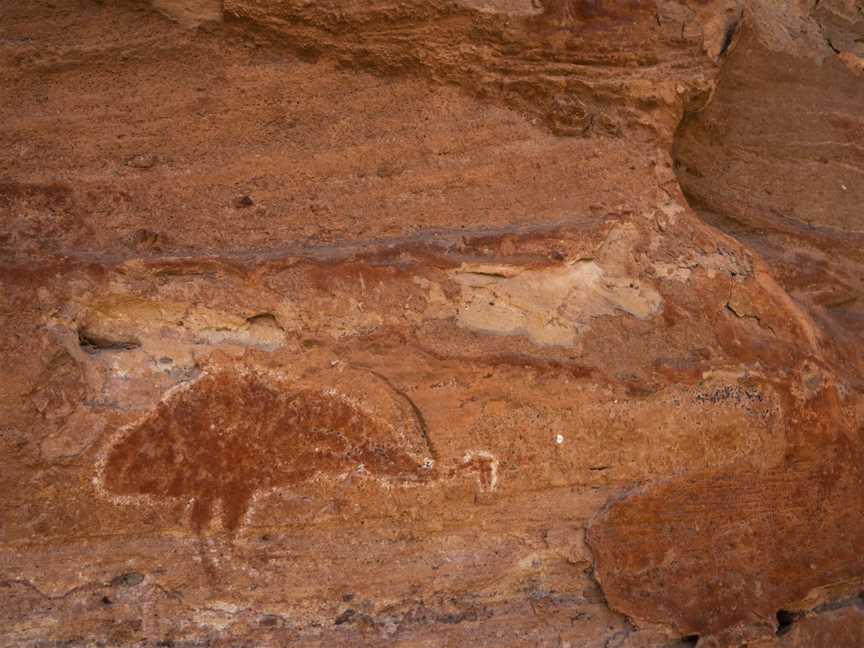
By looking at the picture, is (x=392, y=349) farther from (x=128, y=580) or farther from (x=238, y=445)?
(x=128, y=580)

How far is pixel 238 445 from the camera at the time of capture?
3.44 m

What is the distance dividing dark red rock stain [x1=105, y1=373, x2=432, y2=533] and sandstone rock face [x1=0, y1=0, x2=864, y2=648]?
12 millimetres

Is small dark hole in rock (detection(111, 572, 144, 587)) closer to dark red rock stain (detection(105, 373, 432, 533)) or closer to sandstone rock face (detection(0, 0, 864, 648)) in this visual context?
sandstone rock face (detection(0, 0, 864, 648))

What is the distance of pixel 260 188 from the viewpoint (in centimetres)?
365

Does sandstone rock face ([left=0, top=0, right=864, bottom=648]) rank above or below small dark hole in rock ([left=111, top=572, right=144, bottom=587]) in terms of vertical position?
above

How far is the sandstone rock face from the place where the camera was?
11.1 ft

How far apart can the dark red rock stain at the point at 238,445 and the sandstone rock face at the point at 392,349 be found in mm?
12

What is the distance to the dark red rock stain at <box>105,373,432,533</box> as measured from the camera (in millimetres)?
3387

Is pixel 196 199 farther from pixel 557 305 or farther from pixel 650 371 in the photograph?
pixel 650 371

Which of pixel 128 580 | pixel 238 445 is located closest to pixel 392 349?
pixel 238 445

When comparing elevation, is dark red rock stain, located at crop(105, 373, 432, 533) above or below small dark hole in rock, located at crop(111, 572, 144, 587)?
above

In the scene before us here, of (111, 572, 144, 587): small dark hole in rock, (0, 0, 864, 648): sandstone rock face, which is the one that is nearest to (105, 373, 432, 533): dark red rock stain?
(0, 0, 864, 648): sandstone rock face

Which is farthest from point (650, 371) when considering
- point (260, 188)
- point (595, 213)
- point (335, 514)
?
point (260, 188)

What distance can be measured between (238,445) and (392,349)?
2.47 ft
